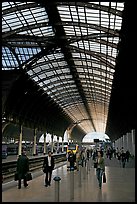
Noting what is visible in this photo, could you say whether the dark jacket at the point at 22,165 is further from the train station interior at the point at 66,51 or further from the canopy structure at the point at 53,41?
the canopy structure at the point at 53,41

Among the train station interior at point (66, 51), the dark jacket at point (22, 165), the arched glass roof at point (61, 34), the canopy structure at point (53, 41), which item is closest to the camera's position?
the dark jacket at point (22, 165)

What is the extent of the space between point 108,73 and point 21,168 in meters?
31.7

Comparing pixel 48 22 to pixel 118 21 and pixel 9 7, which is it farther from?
pixel 118 21

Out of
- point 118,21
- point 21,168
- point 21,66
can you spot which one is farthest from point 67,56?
point 21,168

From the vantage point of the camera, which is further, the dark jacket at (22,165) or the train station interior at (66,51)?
the train station interior at (66,51)

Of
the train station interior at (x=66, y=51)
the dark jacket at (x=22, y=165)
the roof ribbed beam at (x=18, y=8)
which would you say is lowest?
the dark jacket at (x=22, y=165)

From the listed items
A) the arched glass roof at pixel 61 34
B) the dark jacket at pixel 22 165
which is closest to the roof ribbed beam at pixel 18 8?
the arched glass roof at pixel 61 34

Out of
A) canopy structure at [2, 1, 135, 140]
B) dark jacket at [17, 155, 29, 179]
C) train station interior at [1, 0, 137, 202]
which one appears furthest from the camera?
canopy structure at [2, 1, 135, 140]

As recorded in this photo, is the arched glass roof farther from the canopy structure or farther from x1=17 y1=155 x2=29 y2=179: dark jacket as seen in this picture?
x1=17 y1=155 x2=29 y2=179: dark jacket

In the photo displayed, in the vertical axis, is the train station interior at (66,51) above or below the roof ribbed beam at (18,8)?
below

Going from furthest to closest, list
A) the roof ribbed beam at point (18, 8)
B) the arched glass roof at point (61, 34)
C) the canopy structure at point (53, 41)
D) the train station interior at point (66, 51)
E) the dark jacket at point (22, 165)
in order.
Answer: the canopy structure at point (53, 41) < the arched glass roof at point (61, 34) < the roof ribbed beam at point (18, 8) < the train station interior at point (66, 51) < the dark jacket at point (22, 165)

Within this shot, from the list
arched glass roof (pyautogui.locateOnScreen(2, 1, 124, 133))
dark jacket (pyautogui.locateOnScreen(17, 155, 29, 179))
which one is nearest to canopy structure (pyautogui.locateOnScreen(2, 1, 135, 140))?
arched glass roof (pyautogui.locateOnScreen(2, 1, 124, 133))

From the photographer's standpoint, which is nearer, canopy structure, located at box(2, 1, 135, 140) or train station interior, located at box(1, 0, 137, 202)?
train station interior, located at box(1, 0, 137, 202)

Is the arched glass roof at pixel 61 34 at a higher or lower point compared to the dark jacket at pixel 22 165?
higher
